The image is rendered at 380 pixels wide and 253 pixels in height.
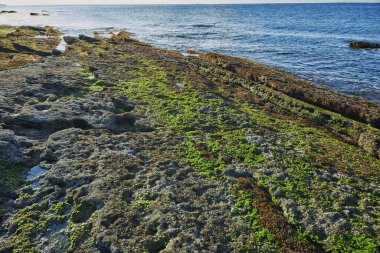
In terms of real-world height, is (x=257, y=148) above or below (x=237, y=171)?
above

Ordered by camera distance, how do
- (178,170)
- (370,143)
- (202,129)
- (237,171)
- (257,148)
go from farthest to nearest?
(202,129), (370,143), (257,148), (237,171), (178,170)

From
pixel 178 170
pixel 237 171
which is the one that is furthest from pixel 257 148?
pixel 178 170

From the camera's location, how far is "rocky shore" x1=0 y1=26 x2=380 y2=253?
8.29 m

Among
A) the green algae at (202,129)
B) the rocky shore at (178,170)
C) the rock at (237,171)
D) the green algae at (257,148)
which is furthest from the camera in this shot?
the rock at (237,171)

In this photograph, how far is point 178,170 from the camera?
11.2 metres

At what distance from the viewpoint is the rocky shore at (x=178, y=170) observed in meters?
8.29

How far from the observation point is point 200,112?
16.6 m

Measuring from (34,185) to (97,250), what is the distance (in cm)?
385

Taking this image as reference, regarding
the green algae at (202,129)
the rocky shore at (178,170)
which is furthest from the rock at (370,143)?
the green algae at (202,129)

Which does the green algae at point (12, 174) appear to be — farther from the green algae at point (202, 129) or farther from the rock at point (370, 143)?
the rock at point (370, 143)

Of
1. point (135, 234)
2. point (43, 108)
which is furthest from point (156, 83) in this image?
point (135, 234)

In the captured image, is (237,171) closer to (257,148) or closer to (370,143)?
(257,148)

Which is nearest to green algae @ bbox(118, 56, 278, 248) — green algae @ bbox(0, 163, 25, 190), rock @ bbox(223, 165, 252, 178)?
rock @ bbox(223, 165, 252, 178)

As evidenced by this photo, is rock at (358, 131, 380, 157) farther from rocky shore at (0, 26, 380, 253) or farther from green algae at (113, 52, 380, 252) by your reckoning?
green algae at (113, 52, 380, 252)
